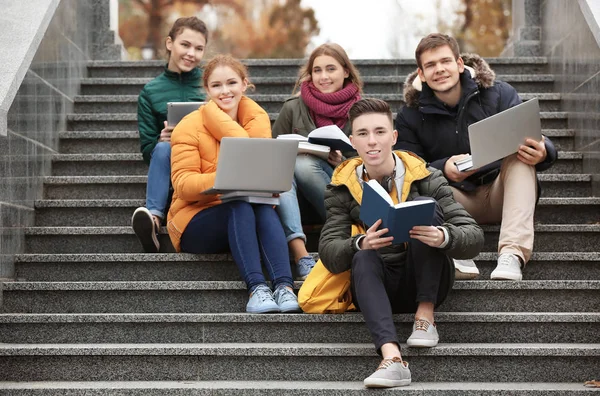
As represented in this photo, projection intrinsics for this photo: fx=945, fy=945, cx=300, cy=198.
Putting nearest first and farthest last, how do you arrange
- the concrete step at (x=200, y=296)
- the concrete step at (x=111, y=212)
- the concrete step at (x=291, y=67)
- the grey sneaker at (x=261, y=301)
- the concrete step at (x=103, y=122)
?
the grey sneaker at (x=261, y=301) < the concrete step at (x=200, y=296) < the concrete step at (x=111, y=212) < the concrete step at (x=103, y=122) < the concrete step at (x=291, y=67)

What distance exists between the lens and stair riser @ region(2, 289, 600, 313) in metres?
4.33

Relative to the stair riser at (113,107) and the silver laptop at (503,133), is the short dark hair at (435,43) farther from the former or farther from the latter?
the stair riser at (113,107)

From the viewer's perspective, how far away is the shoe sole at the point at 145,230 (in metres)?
4.71

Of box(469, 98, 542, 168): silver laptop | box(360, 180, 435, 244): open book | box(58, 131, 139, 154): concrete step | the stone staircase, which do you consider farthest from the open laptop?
box(58, 131, 139, 154): concrete step

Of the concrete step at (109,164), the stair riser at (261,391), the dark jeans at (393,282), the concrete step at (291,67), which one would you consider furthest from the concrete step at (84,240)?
the concrete step at (291,67)

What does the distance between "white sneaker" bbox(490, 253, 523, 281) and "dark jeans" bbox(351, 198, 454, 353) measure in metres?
0.45

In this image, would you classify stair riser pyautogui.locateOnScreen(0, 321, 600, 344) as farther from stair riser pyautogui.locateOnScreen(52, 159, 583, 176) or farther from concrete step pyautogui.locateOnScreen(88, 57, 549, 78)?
concrete step pyautogui.locateOnScreen(88, 57, 549, 78)

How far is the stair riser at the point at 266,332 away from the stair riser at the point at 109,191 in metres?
1.47

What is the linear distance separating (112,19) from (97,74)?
32.9 inches

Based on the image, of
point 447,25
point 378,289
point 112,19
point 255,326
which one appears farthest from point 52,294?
point 447,25

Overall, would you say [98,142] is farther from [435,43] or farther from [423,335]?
[423,335]

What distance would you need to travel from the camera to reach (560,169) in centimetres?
582

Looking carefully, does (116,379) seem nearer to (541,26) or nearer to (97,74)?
(97,74)

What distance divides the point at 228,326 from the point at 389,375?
89 cm
